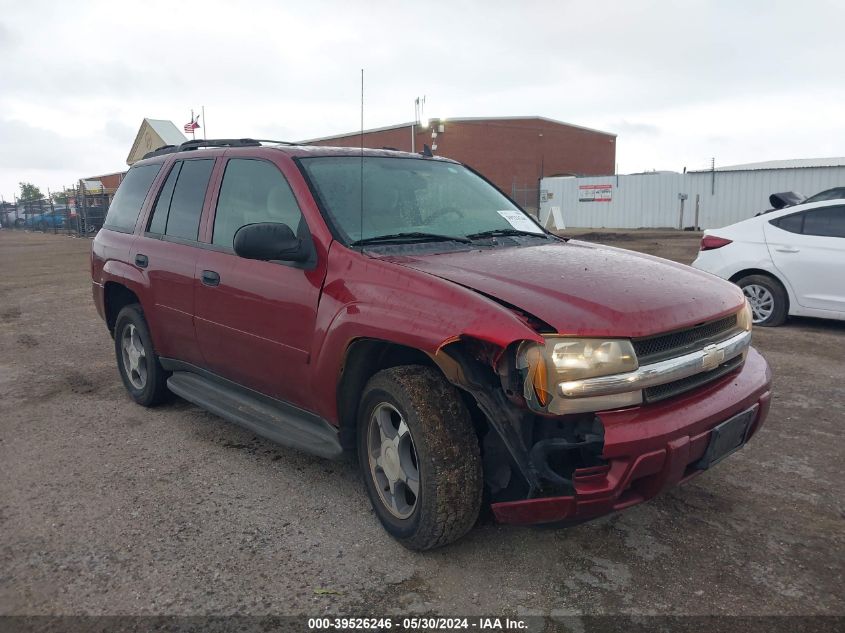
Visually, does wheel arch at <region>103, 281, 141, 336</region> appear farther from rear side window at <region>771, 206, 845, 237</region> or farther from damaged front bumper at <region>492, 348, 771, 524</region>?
rear side window at <region>771, 206, 845, 237</region>

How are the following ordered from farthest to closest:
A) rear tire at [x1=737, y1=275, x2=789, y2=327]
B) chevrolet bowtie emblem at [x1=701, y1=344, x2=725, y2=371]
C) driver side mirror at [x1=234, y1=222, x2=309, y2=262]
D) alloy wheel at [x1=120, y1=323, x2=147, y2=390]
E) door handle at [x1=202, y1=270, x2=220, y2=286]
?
rear tire at [x1=737, y1=275, x2=789, y2=327] < alloy wheel at [x1=120, y1=323, x2=147, y2=390] < door handle at [x1=202, y1=270, x2=220, y2=286] < driver side mirror at [x1=234, y1=222, x2=309, y2=262] < chevrolet bowtie emblem at [x1=701, y1=344, x2=725, y2=371]

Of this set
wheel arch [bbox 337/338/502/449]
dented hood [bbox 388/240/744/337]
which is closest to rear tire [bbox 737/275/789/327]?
dented hood [bbox 388/240/744/337]

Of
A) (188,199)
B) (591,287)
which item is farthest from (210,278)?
Answer: (591,287)

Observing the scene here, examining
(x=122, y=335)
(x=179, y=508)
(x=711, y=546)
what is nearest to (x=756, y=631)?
(x=711, y=546)

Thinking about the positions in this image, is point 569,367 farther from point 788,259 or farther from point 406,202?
point 788,259

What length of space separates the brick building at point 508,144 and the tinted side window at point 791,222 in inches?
1054

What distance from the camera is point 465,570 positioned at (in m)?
2.77

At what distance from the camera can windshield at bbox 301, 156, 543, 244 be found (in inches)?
133

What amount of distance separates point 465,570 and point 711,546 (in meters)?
1.11

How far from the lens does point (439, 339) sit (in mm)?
2545

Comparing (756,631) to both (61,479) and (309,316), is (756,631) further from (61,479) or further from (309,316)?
(61,479)

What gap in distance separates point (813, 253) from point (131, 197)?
21.8 ft

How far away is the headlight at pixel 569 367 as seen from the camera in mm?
2334

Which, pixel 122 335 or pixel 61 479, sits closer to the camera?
pixel 61 479
